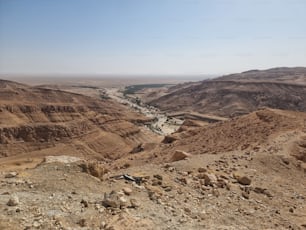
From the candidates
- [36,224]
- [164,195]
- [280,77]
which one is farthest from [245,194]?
[280,77]

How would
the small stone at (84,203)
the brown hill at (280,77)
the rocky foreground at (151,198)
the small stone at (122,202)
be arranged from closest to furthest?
the rocky foreground at (151,198) → the small stone at (84,203) → the small stone at (122,202) → the brown hill at (280,77)

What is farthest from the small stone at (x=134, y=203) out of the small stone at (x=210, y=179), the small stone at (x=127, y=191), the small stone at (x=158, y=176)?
the small stone at (x=210, y=179)

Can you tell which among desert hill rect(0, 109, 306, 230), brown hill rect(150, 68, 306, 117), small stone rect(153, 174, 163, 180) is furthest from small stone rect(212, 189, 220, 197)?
brown hill rect(150, 68, 306, 117)

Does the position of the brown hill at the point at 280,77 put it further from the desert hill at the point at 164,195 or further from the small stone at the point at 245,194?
the small stone at the point at 245,194

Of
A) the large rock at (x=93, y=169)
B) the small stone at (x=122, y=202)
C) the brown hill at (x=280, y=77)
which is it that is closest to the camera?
the small stone at (x=122, y=202)

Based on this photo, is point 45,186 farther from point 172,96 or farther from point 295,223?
point 172,96

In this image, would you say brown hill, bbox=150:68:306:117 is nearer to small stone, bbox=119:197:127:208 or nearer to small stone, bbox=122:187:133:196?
small stone, bbox=122:187:133:196

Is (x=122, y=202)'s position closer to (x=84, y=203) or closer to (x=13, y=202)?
(x=84, y=203)
